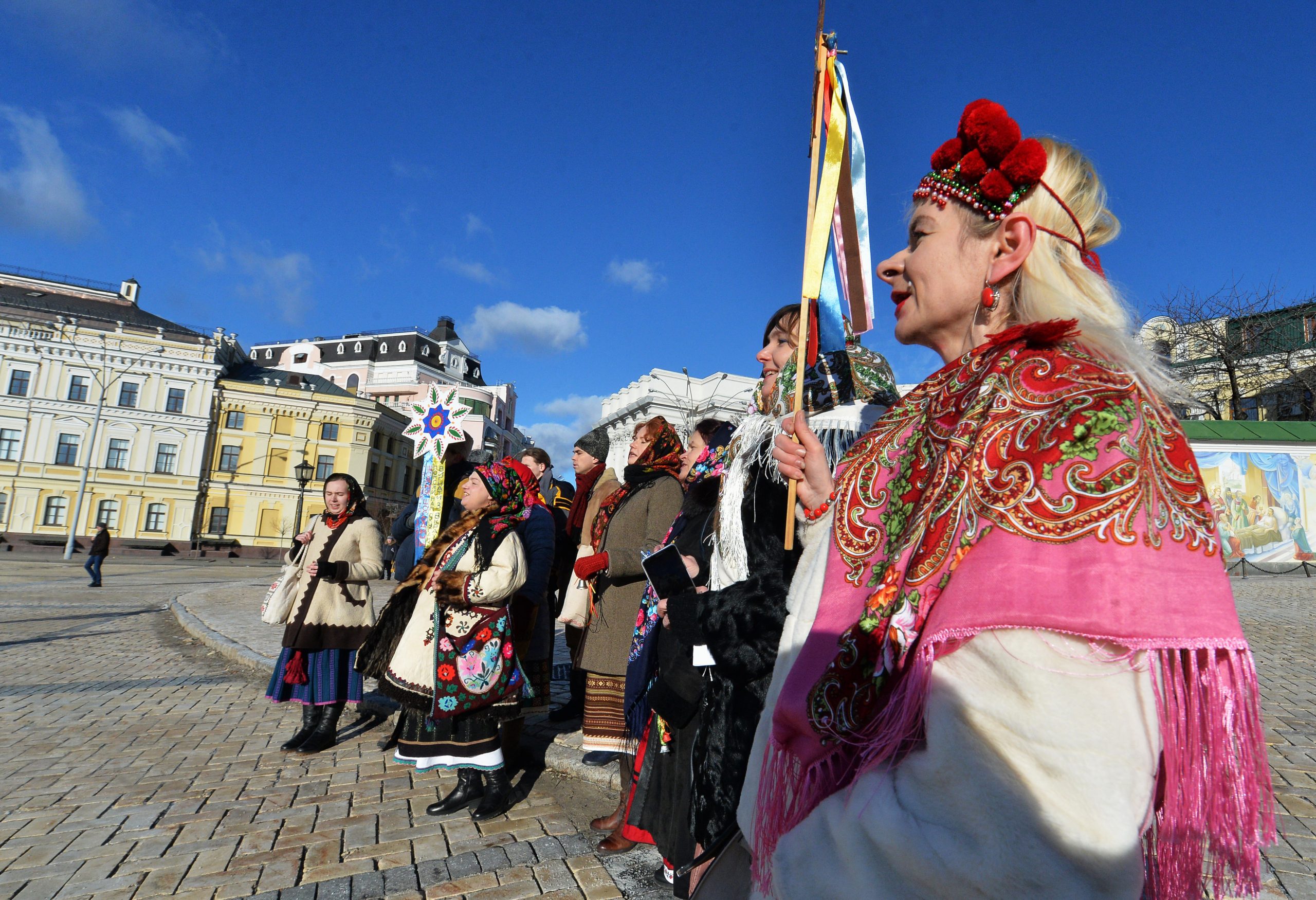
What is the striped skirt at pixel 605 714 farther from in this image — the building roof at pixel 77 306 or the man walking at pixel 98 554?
the building roof at pixel 77 306

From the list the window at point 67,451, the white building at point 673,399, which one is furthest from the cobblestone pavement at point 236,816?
the window at point 67,451

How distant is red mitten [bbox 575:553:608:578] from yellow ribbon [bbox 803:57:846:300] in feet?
9.45

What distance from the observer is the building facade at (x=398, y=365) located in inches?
2650

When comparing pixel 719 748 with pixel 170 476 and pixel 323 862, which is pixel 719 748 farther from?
pixel 170 476

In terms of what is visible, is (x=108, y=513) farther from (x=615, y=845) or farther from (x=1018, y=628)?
(x=1018, y=628)

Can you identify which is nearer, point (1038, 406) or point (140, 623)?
point (1038, 406)

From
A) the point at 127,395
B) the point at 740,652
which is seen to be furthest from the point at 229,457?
the point at 740,652

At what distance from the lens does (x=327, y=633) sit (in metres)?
5.27

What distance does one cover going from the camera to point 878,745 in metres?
0.92

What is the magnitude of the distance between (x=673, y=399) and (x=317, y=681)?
45.8 m

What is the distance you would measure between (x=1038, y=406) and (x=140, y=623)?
1467cm

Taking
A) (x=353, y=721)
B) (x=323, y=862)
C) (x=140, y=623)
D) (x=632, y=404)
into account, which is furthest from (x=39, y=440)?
(x=323, y=862)

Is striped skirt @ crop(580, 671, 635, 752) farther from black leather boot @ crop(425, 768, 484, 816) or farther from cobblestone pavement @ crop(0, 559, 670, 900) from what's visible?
black leather boot @ crop(425, 768, 484, 816)

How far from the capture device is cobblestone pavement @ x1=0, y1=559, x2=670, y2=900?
10.4ft
